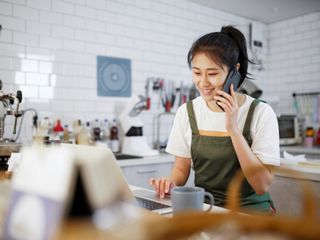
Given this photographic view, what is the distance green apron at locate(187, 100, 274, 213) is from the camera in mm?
1731

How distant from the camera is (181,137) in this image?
6.32 ft

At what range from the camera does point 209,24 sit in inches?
187

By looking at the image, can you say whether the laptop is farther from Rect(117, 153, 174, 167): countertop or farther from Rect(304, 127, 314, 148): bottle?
Rect(304, 127, 314, 148): bottle

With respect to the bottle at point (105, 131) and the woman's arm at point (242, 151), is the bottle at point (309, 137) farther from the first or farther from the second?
the woman's arm at point (242, 151)

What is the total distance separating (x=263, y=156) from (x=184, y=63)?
9.69 ft

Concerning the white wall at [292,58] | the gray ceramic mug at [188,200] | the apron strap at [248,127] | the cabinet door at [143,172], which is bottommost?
the cabinet door at [143,172]

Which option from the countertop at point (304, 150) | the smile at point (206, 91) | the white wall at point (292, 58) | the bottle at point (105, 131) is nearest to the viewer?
the smile at point (206, 91)

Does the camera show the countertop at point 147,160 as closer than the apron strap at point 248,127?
No

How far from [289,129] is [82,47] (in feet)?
9.43

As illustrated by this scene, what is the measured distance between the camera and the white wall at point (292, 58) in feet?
16.3

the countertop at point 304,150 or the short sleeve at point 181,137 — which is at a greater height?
the short sleeve at point 181,137

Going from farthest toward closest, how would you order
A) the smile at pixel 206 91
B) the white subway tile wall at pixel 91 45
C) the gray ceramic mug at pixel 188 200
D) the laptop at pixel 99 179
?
1. the white subway tile wall at pixel 91 45
2. the smile at pixel 206 91
3. the gray ceramic mug at pixel 188 200
4. the laptop at pixel 99 179

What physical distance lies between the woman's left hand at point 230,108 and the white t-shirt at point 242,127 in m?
0.12

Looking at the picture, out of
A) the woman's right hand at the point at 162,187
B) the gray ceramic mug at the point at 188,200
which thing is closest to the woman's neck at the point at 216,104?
the woman's right hand at the point at 162,187
